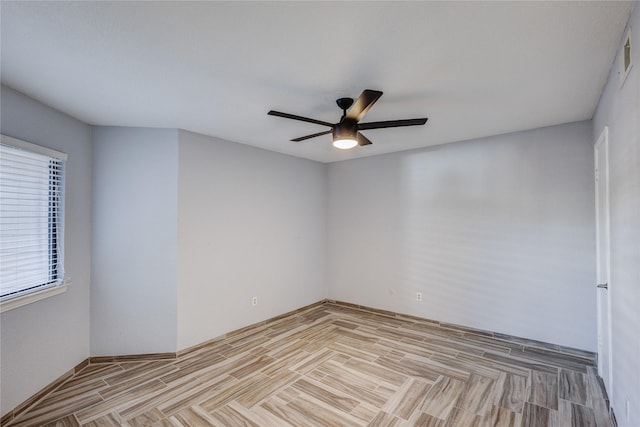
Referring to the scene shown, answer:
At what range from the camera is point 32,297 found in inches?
98.6

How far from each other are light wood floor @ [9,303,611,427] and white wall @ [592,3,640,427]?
2.09 feet

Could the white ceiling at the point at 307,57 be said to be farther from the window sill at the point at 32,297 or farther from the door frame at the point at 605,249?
the window sill at the point at 32,297

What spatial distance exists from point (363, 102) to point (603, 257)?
2714 millimetres

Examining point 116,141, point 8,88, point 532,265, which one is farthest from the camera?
point 532,265

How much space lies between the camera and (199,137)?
3625mm

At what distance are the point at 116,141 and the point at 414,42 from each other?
316cm

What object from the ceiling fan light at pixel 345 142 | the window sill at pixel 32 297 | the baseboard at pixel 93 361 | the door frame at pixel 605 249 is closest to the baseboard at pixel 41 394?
the baseboard at pixel 93 361

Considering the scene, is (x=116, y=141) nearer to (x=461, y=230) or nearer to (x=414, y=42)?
(x=414, y=42)

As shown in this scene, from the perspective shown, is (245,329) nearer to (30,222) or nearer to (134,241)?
(134,241)

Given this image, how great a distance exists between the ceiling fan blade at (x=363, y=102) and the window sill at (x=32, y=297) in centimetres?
297

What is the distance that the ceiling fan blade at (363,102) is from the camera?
2.00 metres

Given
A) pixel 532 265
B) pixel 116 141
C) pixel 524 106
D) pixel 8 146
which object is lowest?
pixel 532 265

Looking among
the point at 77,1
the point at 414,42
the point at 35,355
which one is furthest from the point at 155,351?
the point at 414,42

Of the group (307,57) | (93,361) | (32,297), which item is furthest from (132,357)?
(307,57)
